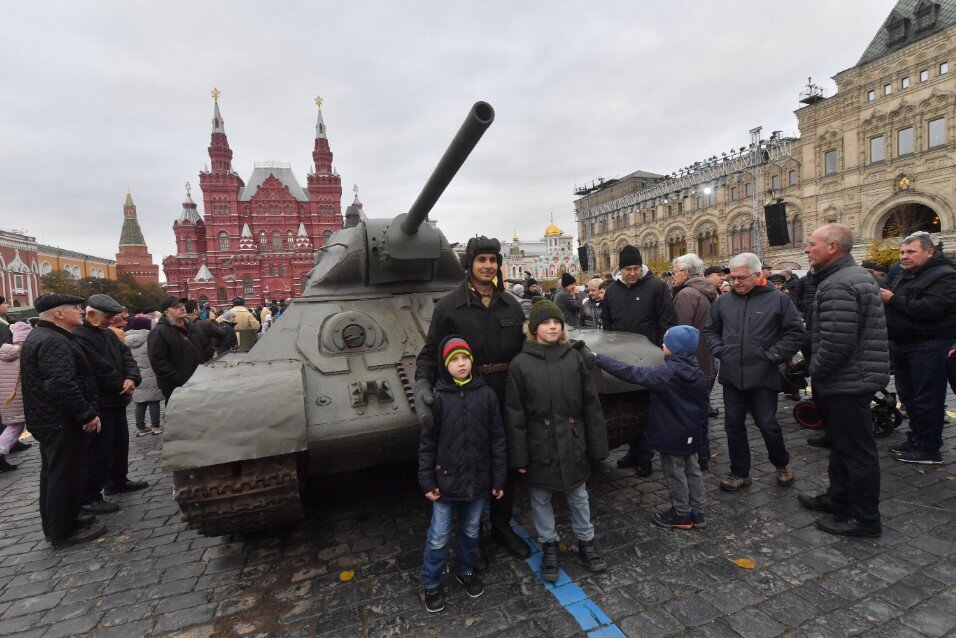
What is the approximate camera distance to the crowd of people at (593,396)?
3059 millimetres

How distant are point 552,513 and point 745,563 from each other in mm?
1365

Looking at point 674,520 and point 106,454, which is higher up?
point 106,454

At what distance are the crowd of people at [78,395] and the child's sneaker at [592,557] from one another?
4231 millimetres

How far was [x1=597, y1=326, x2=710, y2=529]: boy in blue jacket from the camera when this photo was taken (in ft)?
11.8

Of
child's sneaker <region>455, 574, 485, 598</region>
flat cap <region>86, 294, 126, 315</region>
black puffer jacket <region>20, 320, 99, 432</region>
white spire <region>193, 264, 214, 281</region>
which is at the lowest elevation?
child's sneaker <region>455, 574, 485, 598</region>

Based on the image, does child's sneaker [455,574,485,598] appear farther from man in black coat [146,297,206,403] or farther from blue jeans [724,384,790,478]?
man in black coat [146,297,206,403]

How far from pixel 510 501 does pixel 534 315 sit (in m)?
1.48

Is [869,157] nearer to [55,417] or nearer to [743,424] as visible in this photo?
[743,424]

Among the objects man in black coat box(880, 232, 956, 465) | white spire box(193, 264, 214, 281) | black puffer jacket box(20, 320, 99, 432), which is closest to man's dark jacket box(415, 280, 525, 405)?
black puffer jacket box(20, 320, 99, 432)

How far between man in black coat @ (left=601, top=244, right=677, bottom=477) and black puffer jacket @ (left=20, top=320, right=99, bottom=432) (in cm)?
511

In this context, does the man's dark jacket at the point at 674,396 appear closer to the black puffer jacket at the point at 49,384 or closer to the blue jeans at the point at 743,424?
the blue jeans at the point at 743,424

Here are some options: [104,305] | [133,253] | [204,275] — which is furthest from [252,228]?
[104,305]

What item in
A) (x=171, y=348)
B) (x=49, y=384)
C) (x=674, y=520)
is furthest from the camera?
(x=171, y=348)

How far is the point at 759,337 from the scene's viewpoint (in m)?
4.22
